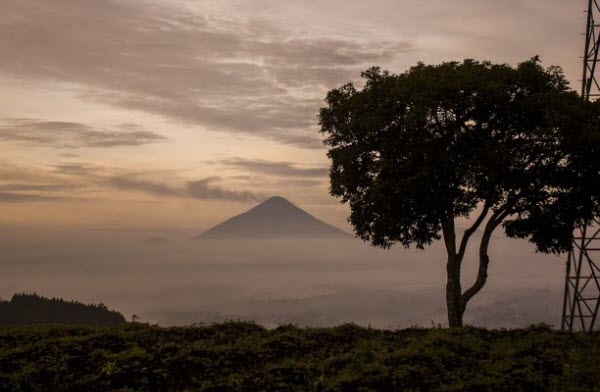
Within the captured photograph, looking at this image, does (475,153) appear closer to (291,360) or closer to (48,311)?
(291,360)

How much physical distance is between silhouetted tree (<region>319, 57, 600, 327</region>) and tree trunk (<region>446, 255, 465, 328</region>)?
0.05m

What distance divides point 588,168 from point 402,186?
28.6ft

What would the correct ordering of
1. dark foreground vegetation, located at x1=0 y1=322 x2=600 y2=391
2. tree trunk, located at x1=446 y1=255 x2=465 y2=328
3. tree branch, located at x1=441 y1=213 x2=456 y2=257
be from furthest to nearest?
tree branch, located at x1=441 y1=213 x2=456 y2=257
tree trunk, located at x1=446 y1=255 x2=465 y2=328
dark foreground vegetation, located at x1=0 y1=322 x2=600 y2=391

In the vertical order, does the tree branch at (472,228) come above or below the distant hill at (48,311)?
above

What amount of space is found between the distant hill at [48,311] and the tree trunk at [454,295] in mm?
118510

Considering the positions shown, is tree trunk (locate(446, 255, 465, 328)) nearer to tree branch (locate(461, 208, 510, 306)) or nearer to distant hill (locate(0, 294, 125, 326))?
tree branch (locate(461, 208, 510, 306))

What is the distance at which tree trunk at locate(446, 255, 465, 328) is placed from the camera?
1074 inches

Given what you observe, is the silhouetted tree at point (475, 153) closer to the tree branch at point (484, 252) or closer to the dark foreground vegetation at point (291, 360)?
the tree branch at point (484, 252)

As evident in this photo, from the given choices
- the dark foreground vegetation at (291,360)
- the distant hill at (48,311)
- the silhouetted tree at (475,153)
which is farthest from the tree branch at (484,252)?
the distant hill at (48,311)

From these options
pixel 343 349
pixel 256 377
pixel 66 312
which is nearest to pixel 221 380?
pixel 256 377

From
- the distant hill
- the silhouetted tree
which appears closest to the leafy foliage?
the silhouetted tree

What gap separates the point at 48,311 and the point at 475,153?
439 ft

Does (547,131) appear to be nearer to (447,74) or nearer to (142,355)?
(447,74)

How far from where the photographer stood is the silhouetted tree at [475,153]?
2512 centimetres
